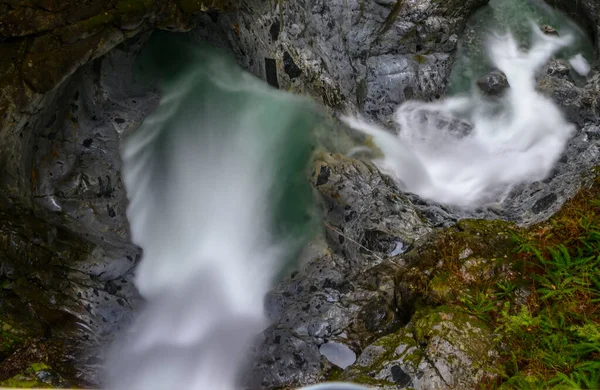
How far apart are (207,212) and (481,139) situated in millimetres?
4666

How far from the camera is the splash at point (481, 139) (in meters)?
7.18

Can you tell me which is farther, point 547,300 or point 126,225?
point 126,225

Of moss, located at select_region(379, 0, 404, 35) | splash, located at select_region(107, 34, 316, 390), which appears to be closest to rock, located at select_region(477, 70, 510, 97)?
moss, located at select_region(379, 0, 404, 35)

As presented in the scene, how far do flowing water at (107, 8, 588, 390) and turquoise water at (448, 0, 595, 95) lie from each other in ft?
5.28

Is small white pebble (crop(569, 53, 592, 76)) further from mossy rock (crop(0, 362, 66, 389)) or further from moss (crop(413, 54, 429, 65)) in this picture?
mossy rock (crop(0, 362, 66, 389))

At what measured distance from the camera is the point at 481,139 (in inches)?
316

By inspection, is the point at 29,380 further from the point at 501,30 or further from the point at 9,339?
the point at 501,30

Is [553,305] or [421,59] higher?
[421,59]

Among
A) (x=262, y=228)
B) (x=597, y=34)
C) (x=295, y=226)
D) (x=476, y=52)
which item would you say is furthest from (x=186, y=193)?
(x=597, y=34)

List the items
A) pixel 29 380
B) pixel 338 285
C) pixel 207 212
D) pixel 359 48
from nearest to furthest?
pixel 29 380
pixel 338 285
pixel 207 212
pixel 359 48

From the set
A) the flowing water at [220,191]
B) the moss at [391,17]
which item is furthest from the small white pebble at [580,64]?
the moss at [391,17]

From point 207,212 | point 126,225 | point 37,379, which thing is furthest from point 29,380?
point 207,212

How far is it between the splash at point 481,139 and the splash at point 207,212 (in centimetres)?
157

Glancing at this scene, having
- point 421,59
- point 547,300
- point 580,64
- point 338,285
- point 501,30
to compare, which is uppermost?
point 580,64
